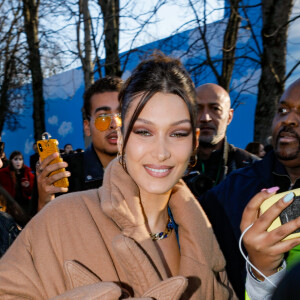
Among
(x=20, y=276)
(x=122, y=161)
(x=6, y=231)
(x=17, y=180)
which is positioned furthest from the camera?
(x=17, y=180)

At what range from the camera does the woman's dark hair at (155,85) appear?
1.92 metres

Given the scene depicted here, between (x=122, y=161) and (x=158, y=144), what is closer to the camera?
(x=158, y=144)

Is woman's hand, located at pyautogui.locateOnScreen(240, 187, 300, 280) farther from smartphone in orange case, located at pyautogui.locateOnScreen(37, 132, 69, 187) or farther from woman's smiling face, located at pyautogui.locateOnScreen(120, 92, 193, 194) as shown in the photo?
smartphone in orange case, located at pyautogui.locateOnScreen(37, 132, 69, 187)

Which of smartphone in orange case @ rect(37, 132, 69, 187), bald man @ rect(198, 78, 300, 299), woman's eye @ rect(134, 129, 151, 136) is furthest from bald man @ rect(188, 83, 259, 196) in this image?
woman's eye @ rect(134, 129, 151, 136)

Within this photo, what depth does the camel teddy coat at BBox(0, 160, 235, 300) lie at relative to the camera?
154 centimetres

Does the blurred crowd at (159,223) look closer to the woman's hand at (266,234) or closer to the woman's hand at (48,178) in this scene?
the woman's hand at (266,234)

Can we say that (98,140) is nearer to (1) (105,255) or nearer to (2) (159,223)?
(2) (159,223)

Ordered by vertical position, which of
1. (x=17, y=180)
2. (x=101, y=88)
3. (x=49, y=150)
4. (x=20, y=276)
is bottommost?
(x=17, y=180)

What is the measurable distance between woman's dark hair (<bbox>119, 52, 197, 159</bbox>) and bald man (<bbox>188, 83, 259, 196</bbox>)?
5.37 ft

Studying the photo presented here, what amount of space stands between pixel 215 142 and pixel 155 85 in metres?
1.91

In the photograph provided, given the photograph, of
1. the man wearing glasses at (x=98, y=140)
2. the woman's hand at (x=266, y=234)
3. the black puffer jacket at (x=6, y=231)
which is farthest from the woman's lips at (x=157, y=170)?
the man wearing glasses at (x=98, y=140)

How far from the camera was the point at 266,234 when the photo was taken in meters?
1.65

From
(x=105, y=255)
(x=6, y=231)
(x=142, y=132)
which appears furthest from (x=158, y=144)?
(x=6, y=231)

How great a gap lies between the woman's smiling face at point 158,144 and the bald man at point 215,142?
170 cm
